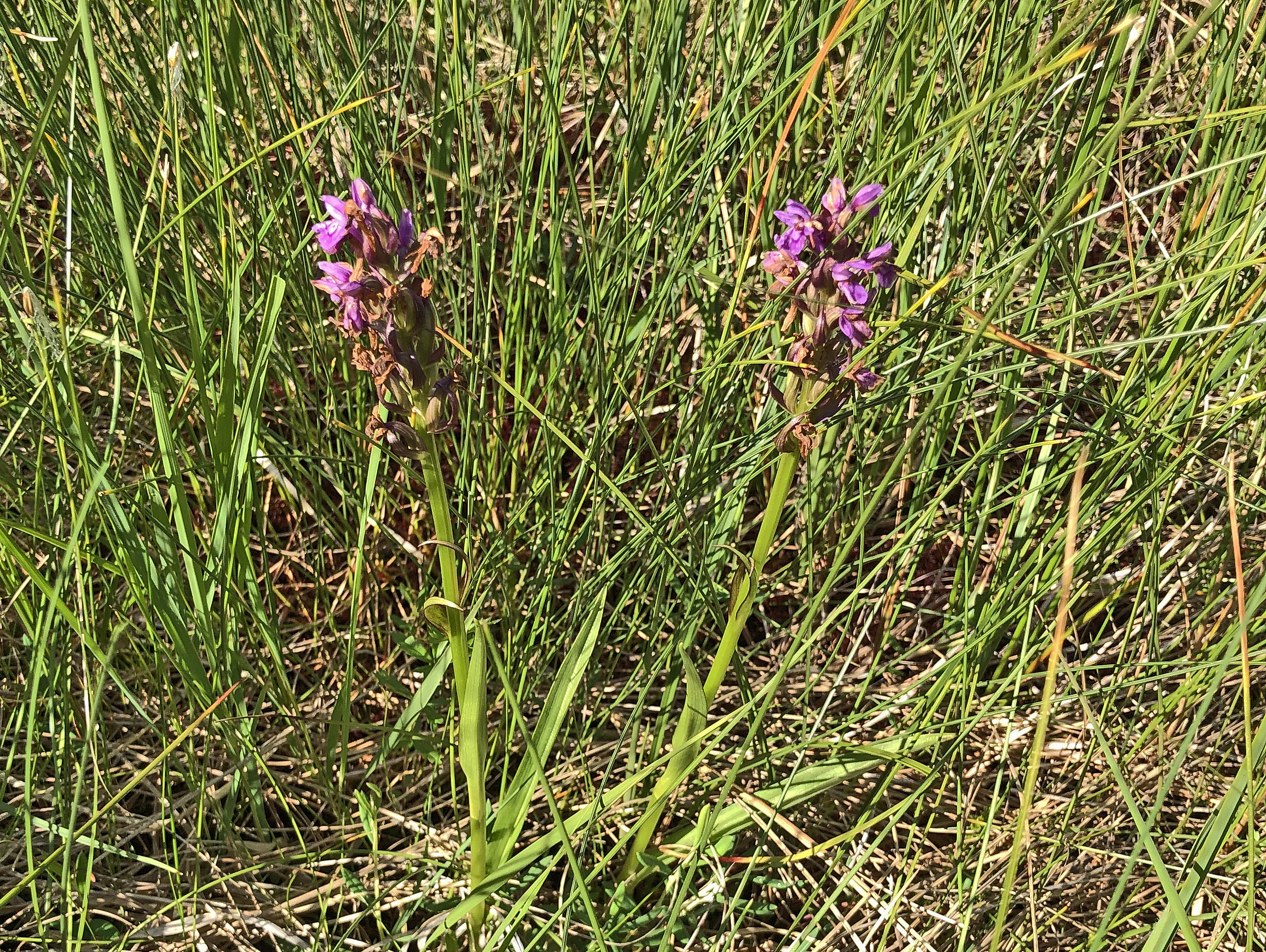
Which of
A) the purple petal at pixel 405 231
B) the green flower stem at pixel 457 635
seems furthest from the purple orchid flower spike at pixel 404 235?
the green flower stem at pixel 457 635

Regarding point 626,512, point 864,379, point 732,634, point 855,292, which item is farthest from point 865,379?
point 626,512

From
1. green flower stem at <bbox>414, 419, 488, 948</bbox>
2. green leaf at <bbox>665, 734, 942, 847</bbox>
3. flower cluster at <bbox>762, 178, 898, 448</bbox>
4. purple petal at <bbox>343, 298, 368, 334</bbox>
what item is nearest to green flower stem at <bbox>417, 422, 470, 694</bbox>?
green flower stem at <bbox>414, 419, 488, 948</bbox>

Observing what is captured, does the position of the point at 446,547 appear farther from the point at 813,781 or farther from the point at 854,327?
the point at 813,781

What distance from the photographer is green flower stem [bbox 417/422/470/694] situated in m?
1.07

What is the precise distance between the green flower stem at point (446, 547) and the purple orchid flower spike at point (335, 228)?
0.21 metres

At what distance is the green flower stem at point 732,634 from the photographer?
1.14m

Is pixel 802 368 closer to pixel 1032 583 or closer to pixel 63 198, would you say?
pixel 1032 583

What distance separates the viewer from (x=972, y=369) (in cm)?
166

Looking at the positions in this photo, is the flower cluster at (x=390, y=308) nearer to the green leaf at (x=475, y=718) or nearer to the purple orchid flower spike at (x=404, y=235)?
the purple orchid flower spike at (x=404, y=235)

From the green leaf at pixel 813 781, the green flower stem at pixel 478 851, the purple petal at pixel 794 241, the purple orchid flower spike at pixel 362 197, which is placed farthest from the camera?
the green leaf at pixel 813 781

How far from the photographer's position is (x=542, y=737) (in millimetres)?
1415

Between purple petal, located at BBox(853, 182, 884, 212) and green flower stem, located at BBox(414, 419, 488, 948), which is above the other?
purple petal, located at BBox(853, 182, 884, 212)

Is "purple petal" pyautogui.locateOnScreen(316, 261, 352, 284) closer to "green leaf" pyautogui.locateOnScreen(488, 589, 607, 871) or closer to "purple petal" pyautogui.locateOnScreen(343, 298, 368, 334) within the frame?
"purple petal" pyautogui.locateOnScreen(343, 298, 368, 334)

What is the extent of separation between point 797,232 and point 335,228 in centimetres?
47
